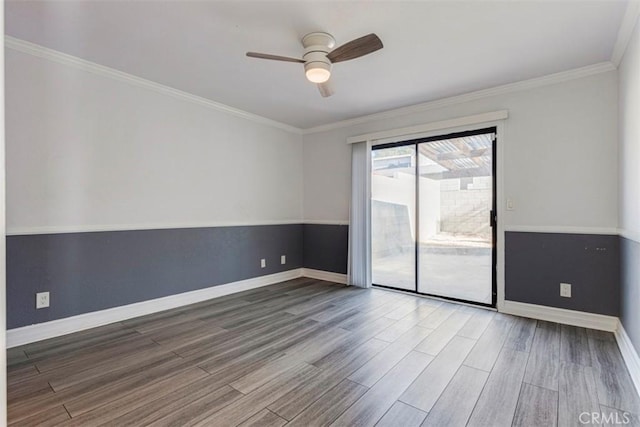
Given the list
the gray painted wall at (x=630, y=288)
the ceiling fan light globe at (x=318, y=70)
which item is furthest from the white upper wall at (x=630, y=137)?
the ceiling fan light globe at (x=318, y=70)

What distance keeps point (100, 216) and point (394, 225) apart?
3471mm

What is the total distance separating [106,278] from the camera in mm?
3008

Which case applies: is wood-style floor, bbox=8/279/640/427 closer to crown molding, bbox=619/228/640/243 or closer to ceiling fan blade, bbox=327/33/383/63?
crown molding, bbox=619/228/640/243

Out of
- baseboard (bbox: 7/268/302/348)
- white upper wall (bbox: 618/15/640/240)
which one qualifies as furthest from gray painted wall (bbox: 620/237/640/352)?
baseboard (bbox: 7/268/302/348)

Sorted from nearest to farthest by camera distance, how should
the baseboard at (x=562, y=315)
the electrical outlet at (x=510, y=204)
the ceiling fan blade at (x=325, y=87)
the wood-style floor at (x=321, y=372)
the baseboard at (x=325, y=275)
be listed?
the wood-style floor at (x=321, y=372), the ceiling fan blade at (x=325, y=87), the baseboard at (x=562, y=315), the electrical outlet at (x=510, y=204), the baseboard at (x=325, y=275)

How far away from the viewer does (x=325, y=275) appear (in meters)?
4.89

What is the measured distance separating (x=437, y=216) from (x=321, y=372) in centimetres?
253

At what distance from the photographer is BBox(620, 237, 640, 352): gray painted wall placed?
2.12m

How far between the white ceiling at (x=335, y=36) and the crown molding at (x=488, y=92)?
0.10 meters

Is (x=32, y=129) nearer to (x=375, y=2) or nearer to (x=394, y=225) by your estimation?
(x=375, y=2)

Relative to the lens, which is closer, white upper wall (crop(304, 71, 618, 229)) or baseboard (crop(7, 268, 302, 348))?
baseboard (crop(7, 268, 302, 348))

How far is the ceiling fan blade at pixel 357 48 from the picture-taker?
6.79 feet

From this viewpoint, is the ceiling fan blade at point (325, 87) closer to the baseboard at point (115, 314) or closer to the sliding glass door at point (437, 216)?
the sliding glass door at point (437, 216)

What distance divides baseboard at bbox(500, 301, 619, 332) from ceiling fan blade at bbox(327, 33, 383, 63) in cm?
296
